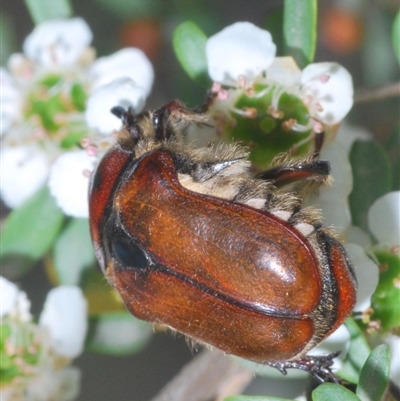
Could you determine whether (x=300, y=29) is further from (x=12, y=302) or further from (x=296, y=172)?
→ (x=12, y=302)

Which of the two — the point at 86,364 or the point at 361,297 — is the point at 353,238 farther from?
the point at 86,364

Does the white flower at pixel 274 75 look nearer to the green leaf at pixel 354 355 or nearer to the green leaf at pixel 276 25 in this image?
the green leaf at pixel 276 25

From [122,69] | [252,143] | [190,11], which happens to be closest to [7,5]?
[190,11]

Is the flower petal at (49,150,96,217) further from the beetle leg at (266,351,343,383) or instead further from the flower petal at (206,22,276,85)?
the beetle leg at (266,351,343,383)

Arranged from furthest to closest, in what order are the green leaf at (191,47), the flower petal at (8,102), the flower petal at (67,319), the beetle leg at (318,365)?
the flower petal at (8,102), the flower petal at (67,319), the green leaf at (191,47), the beetle leg at (318,365)

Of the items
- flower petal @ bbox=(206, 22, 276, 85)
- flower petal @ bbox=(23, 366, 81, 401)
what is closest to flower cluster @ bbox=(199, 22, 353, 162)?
flower petal @ bbox=(206, 22, 276, 85)

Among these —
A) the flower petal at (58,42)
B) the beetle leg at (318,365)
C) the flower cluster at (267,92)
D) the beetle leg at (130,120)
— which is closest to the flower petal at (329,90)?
the flower cluster at (267,92)
